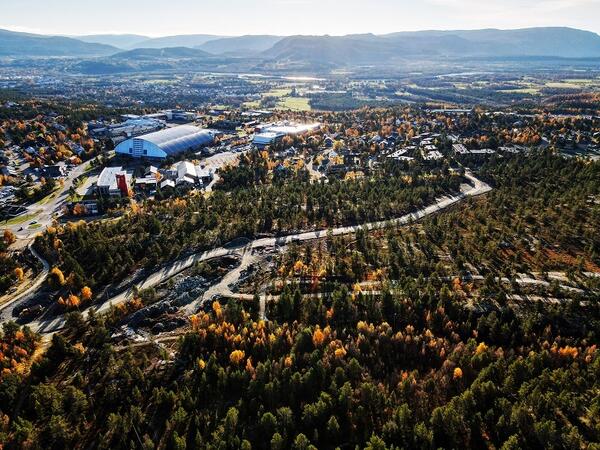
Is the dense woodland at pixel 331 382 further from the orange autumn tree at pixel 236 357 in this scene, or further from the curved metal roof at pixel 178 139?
the curved metal roof at pixel 178 139

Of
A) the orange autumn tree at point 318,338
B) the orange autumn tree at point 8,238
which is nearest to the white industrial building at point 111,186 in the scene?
the orange autumn tree at point 8,238

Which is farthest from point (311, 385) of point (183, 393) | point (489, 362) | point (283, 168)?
point (283, 168)

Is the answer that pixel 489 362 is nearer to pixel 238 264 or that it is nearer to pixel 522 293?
pixel 522 293

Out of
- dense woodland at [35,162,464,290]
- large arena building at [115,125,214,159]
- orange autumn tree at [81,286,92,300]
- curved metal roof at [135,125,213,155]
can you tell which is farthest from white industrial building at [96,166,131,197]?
orange autumn tree at [81,286,92,300]

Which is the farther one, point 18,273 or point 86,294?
point 18,273

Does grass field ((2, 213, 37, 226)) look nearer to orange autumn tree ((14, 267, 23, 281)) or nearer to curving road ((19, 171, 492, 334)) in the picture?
orange autumn tree ((14, 267, 23, 281))

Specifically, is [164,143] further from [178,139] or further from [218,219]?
[218,219]

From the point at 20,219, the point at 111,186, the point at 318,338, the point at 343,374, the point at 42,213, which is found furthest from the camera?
the point at 111,186

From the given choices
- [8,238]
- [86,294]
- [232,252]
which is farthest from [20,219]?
[232,252]

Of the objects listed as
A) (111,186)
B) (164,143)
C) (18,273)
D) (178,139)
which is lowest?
(18,273)
